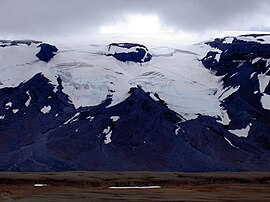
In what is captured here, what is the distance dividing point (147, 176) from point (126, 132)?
30.0 m

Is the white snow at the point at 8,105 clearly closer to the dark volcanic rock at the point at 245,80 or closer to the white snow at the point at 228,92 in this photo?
the dark volcanic rock at the point at 245,80

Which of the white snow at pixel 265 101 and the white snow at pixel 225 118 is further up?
the white snow at pixel 265 101

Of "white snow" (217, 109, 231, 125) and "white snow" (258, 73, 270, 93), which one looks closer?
"white snow" (217, 109, 231, 125)

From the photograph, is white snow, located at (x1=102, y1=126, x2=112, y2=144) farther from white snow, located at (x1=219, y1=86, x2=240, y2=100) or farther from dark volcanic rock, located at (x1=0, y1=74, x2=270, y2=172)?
white snow, located at (x1=219, y1=86, x2=240, y2=100)

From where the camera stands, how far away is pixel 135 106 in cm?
10844

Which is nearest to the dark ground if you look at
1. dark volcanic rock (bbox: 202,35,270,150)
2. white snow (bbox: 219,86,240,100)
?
dark volcanic rock (bbox: 202,35,270,150)

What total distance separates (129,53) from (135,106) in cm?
2813

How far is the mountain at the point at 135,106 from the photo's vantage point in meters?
93.8

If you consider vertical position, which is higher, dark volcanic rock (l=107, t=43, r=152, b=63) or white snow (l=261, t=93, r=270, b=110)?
dark volcanic rock (l=107, t=43, r=152, b=63)

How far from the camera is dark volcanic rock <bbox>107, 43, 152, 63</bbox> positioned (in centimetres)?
13250

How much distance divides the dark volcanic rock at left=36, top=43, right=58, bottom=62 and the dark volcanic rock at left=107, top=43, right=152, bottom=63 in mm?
12295

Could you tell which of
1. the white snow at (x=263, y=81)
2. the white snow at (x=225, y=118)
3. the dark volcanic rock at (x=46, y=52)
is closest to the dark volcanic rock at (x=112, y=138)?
the white snow at (x=225, y=118)

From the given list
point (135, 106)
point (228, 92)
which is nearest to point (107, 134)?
point (135, 106)

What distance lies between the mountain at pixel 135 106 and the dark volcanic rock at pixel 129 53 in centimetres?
23
